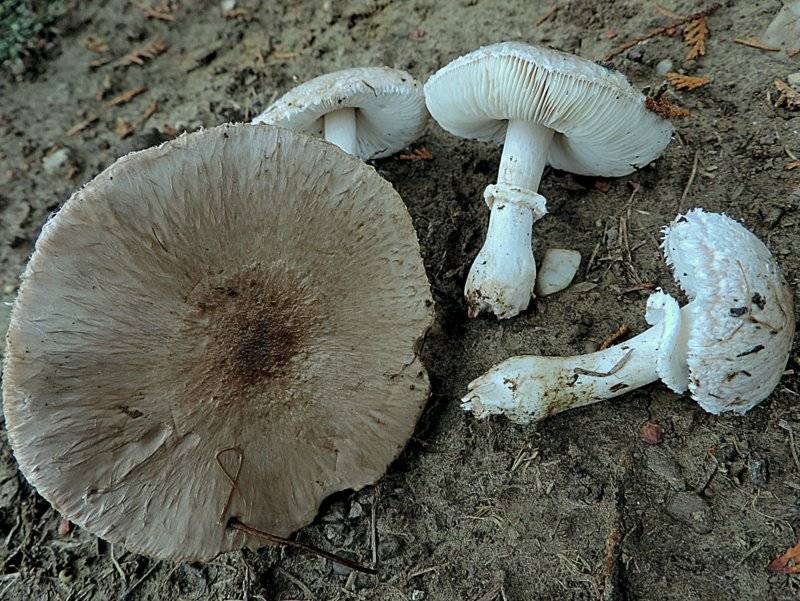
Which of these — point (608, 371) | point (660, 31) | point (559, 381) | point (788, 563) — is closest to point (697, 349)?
point (608, 371)

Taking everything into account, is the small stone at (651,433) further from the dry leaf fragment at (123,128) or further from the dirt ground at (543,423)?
the dry leaf fragment at (123,128)

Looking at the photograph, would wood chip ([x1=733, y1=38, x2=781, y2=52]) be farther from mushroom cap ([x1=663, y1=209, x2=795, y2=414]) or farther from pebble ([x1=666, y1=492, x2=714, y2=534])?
pebble ([x1=666, y1=492, x2=714, y2=534])

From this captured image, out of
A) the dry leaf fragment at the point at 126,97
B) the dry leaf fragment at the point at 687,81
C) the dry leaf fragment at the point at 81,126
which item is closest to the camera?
the dry leaf fragment at the point at 687,81

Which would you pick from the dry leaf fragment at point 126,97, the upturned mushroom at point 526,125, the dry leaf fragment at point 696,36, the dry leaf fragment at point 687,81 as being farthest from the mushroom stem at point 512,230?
the dry leaf fragment at point 126,97

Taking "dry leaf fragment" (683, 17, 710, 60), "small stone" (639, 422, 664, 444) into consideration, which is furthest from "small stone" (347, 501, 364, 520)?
"dry leaf fragment" (683, 17, 710, 60)

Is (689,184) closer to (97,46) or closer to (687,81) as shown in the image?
(687,81)

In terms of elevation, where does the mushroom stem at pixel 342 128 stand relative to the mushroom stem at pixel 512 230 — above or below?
above

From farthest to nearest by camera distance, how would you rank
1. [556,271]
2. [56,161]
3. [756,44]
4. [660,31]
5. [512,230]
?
[56,161]
[660,31]
[756,44]
[556,271]
[512,230]
